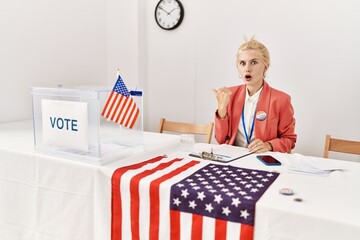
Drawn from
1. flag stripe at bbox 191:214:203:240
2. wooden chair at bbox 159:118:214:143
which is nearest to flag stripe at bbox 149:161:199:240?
flag stripe at bbox 191:214:203:240

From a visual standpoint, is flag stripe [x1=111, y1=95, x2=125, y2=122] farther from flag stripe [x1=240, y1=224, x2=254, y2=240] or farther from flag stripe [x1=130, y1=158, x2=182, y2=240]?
flag stripe [x1=240, y1=224, x2=254, y2=240]

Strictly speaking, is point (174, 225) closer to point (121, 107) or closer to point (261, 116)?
point (121, 107)

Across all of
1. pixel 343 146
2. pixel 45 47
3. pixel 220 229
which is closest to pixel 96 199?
pixel 220 229

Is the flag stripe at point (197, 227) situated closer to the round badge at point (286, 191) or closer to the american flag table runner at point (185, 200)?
the american flag table runner at point (185, 200)

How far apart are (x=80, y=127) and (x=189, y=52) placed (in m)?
2.10

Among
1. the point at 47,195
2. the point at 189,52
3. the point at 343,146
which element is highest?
the point at 189,52

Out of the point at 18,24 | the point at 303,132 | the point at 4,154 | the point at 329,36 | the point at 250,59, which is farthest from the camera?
the point at 303,132

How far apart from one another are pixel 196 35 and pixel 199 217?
2.46 metres

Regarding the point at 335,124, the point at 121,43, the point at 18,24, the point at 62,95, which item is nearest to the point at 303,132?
the point at 335,124

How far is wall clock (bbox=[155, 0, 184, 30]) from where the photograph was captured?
11.3ft

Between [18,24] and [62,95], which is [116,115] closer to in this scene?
[62,95]

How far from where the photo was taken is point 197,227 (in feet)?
4.04

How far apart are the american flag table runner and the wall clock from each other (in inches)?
87.3

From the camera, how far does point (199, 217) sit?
1.23 metres
